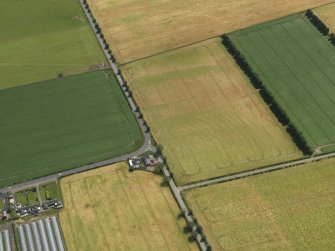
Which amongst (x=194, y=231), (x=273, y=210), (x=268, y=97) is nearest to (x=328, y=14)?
(x=268, y=97)

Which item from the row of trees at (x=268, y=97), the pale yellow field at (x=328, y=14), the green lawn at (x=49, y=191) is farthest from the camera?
the pale yellow field at (x=328, y=14)

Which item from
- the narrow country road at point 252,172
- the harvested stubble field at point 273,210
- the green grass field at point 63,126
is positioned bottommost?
the harvested stubble field at point 273,210

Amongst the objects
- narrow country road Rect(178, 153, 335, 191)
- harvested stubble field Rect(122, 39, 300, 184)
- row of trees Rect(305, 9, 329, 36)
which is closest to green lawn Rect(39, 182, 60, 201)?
harvested stubble field Rect(122, 39, 300, 184)

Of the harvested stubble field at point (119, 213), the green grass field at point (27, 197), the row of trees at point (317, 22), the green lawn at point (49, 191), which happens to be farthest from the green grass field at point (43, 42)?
the row of trees at point (317, 22)

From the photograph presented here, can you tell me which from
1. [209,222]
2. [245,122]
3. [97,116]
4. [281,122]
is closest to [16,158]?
[97,116]

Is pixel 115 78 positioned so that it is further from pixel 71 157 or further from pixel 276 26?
pixel 276 26

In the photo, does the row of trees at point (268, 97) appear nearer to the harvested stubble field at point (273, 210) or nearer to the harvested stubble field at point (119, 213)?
the harvested stubble field at point (273, 210)
